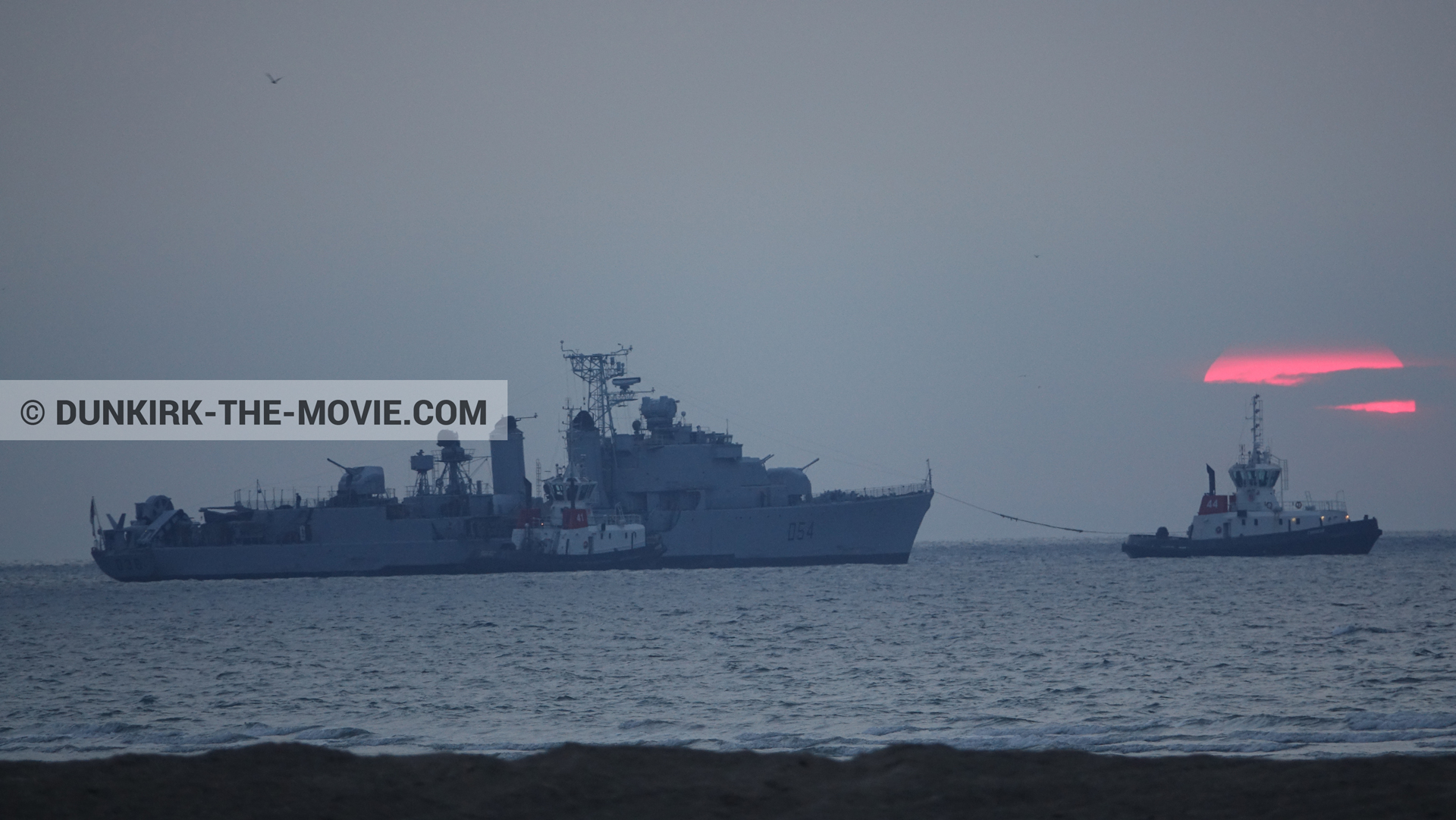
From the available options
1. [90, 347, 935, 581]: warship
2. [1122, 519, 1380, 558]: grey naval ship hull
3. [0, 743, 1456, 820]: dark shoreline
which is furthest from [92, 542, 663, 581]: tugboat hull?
[0, 743, 1456, 820]: dark shoreline

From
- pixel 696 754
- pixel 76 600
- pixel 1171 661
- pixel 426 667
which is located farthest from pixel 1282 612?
pixel 76 600

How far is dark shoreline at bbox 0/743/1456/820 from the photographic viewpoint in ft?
30.2

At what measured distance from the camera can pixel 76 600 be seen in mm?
67875

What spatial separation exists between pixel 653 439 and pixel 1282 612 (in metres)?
41.7

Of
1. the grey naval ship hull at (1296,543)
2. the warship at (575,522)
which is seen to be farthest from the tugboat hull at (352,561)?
the grey naval ship hull at (1296,543)

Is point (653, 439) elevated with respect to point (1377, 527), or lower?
elevated

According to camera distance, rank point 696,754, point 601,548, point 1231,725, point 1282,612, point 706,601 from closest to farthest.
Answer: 1. point 696,754
2. point 1231,725
3. point 1282,612
4. point 706,601
5. point 601,548

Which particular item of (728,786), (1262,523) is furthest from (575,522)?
(728,786)

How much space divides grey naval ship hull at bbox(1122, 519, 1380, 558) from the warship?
49.6ft

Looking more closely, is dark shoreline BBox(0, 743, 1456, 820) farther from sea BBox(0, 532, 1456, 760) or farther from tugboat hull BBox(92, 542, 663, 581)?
tugboat hull BBox(92, 542, 663, 581)

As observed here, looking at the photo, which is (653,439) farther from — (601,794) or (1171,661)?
(601,794)

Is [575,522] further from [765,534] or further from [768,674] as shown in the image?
[768,674]

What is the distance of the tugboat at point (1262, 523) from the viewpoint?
6838cm

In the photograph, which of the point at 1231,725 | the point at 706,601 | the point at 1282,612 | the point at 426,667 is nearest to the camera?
the point at 1231,725
